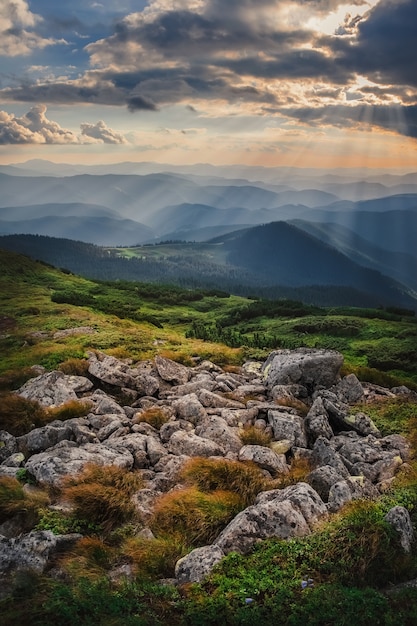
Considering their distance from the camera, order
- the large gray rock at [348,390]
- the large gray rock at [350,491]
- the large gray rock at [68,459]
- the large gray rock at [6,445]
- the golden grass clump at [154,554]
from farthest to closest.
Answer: the large gray rock at [348,390] < the large gray rock at [6,445] < the large gray rock at [68,459] < the large gray rock at [350,491] < the golden grass clump at [154,554]

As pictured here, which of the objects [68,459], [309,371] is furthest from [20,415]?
[309,371]

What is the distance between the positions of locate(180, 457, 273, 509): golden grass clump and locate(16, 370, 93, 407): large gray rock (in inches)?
261

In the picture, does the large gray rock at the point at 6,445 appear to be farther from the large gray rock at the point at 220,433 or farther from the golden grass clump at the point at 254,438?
the golden grass clump at the point at 254,438

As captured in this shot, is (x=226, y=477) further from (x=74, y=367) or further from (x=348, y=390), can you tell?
(x=74, y=367)

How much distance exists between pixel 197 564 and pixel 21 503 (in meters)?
4.32

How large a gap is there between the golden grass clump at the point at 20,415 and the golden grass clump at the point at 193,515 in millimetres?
6089

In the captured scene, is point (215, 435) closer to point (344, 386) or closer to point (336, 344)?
point (344, 386)

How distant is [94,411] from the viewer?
54.0 ft

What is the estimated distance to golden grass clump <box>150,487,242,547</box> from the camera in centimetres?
1045

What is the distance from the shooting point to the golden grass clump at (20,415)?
1507 centimetres

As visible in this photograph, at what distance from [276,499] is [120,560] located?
3751 millimetres

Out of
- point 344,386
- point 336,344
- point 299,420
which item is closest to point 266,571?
point 299,420

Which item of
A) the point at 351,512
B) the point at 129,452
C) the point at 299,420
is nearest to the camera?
the point at 351,512

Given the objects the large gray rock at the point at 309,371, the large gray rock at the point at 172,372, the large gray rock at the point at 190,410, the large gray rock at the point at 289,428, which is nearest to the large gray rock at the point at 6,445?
the large gray rock at the point at 190,410
